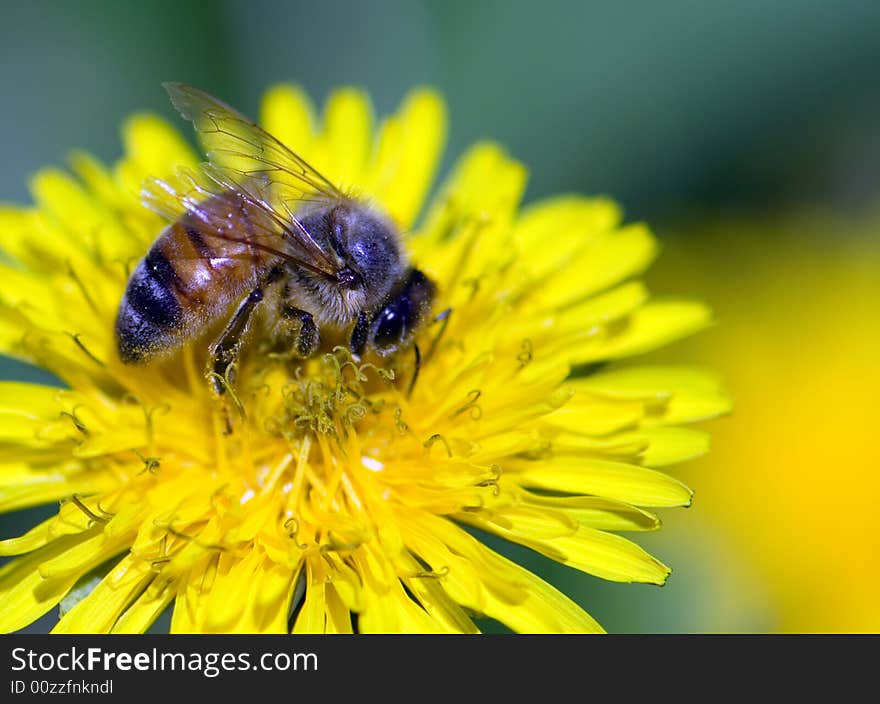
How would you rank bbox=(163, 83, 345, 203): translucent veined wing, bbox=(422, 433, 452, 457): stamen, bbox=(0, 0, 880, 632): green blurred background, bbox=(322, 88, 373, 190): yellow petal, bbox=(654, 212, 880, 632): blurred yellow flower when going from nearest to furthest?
1. bbox=(422, 433, 452, 457): stamen
2. bbox=(163, 83, 345, 203): translucent veined wing
3. bbox=(654, 212, 880, 632): blurred yellow flower
4. bbox=(322, 88, 373, 190): yellow petal
5. bbox=(0, 0, 880, 632): green blurred background

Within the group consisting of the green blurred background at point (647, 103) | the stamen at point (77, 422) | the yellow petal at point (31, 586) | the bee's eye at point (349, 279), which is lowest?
the yellow petal at point (31, 586)

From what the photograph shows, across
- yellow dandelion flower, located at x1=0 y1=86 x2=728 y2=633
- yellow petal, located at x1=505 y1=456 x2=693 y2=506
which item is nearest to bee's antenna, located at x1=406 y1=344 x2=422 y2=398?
yellow dandelion flower, located at x1=0 y1=86 x2=728 y2=633

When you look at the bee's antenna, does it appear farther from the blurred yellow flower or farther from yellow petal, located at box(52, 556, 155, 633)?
the blurred yellow flower

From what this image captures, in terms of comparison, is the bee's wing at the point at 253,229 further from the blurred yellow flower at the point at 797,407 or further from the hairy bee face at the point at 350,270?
the blurred yellow flower at the point at 797,407

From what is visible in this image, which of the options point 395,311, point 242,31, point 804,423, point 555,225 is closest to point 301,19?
point 242,31

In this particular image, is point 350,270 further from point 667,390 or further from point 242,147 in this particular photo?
point 667,390

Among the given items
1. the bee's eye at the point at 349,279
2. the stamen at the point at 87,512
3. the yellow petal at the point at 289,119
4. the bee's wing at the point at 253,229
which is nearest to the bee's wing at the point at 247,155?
the bee's wing at the point at 253,229

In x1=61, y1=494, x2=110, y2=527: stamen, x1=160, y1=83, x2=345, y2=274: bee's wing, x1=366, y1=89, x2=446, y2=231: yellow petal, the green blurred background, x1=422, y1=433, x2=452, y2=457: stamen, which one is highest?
the green blurred background
